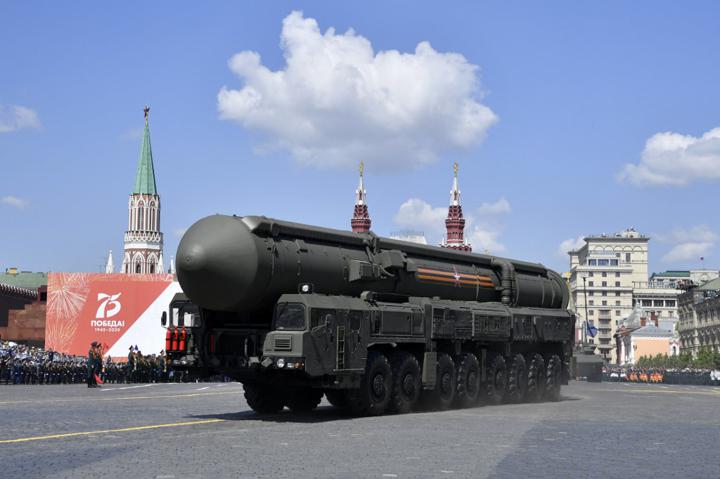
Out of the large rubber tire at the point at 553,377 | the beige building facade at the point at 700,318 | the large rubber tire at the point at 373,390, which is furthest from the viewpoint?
the beige building facade at the point at 700,318

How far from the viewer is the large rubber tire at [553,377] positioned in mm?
29688

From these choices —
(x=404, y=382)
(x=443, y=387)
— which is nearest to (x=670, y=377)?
(x=443, y=387)

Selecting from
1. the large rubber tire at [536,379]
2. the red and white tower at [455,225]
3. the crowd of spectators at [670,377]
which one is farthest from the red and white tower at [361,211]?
the large rubber tire at [536,379]

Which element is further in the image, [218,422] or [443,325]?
[443,325]

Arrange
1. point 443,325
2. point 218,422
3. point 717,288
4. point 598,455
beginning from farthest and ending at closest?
1. point 717,288
2. point 443,325
3. point 218,422
4. point 598,455

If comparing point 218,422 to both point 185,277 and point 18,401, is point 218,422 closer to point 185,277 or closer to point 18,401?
point 185,277

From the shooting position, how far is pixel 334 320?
64.7ft

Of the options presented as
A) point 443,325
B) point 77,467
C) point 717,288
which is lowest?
point 77,467

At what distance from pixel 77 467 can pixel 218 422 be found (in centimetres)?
669

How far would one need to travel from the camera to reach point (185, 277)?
19.8 m

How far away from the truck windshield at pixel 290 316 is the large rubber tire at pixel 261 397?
9.81 feet

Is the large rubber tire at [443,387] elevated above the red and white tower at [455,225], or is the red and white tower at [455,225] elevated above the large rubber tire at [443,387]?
the red and white tower at [455,225]

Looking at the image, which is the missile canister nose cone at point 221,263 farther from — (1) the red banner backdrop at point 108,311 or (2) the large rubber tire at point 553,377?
(1) the red banner backdrop at point 108,311

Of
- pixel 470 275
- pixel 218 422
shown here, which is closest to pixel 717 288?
pixel 470 275
